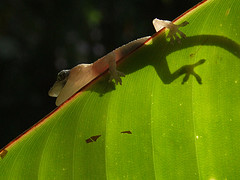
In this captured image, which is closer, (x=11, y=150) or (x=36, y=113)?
(x=11, y=150)

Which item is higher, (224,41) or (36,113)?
(36,113)

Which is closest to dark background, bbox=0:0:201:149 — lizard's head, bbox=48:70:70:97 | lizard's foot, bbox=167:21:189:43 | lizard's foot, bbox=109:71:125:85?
lizard's head, bbox=48:70:70:97

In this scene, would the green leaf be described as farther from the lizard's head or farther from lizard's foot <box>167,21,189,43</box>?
the lizard's head

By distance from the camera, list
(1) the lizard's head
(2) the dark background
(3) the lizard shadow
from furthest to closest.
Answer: (2) the dark background < (1) the lizard's head < (3) the lizard shadow

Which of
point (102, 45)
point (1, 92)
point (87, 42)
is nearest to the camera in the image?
point (1, 92)

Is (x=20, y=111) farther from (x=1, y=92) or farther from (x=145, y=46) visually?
(x=145, y=46)

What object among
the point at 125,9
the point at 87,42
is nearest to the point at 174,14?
the point at 125,9
